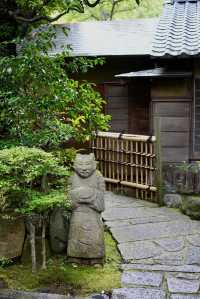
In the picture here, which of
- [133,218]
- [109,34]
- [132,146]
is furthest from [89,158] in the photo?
[109,34]

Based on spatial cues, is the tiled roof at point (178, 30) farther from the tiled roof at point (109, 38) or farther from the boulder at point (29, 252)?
the boulder at point (29, 252)

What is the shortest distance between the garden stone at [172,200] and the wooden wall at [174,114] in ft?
2.91

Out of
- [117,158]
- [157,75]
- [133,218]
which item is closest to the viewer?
[133,218]

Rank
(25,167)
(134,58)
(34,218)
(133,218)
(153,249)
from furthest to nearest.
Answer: (134,58)
(133,218)
(153,249)
(34,218)
(25,167)

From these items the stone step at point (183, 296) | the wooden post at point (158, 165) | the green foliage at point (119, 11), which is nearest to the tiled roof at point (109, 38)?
the wooden post at point (158, 165)

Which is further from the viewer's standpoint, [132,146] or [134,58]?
[134,58]

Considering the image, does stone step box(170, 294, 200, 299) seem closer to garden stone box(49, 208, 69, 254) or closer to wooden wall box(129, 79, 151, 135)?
garden stone box(49, 208, 69, 254)

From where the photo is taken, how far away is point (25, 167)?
→ 16.6ft

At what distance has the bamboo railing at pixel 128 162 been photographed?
9.09 meters

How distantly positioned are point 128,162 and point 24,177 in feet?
15.5

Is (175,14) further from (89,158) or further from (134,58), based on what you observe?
(89,158)

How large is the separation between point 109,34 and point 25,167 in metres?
10.1

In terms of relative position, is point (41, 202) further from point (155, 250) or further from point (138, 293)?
point (155, 250)

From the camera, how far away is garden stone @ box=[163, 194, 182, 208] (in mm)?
8682
